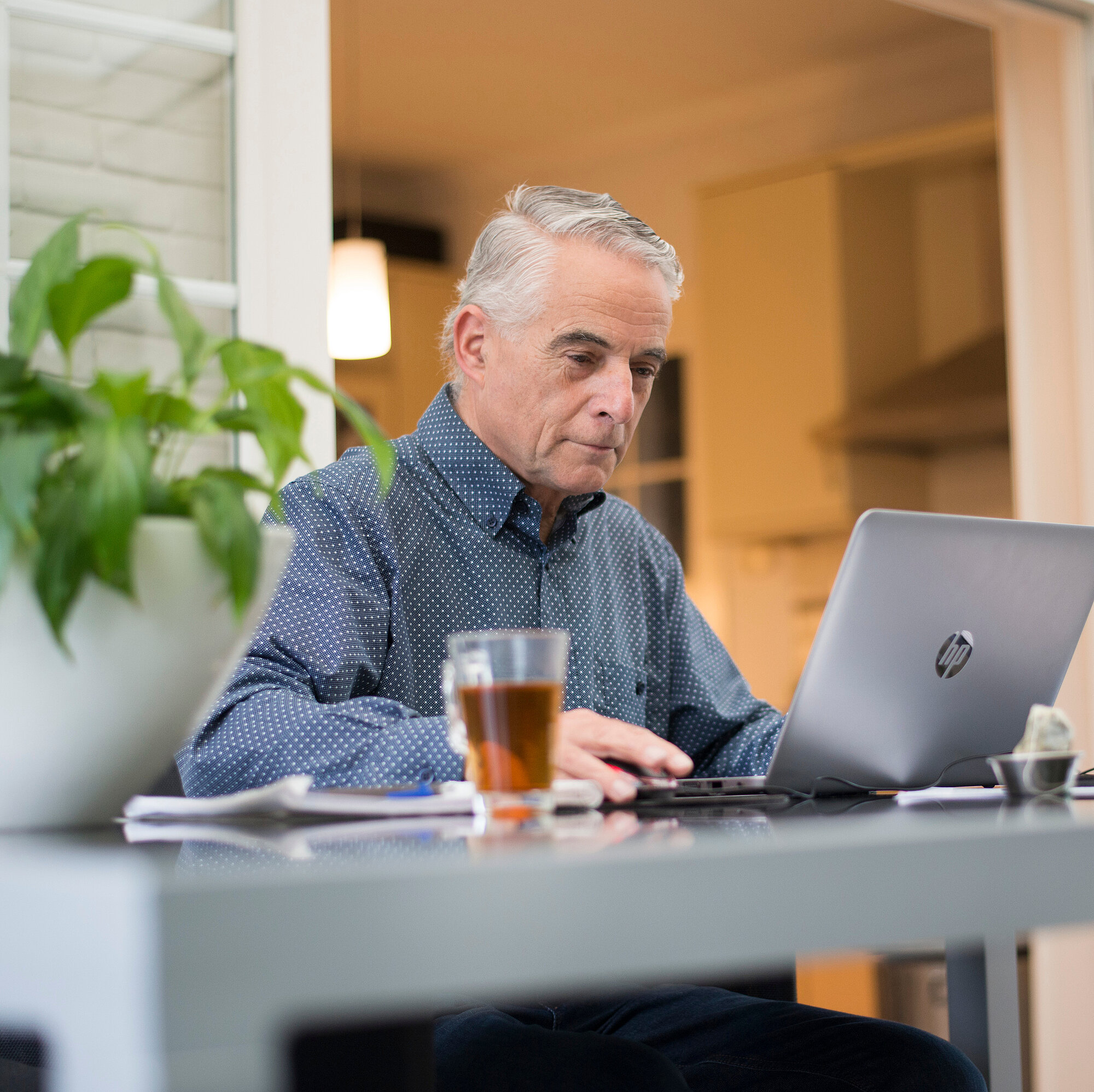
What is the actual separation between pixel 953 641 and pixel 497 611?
672mm

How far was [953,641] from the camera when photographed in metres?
1.10

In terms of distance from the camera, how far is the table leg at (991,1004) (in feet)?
3.73

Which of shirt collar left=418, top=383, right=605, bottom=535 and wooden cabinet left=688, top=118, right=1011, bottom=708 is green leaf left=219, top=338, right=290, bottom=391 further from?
wooden cabinet left=688, top=118, right=1011, bottom=708

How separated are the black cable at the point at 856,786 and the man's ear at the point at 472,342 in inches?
33.1

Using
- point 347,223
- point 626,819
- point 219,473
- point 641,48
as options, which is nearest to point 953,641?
point 626,819

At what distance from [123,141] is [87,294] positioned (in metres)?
1.46

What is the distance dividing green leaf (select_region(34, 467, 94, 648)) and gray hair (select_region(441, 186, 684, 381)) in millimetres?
1159

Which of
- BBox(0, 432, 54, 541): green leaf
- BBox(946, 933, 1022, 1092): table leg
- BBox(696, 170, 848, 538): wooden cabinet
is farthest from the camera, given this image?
BBox(696, 170, 848, 538): wooden cabinet

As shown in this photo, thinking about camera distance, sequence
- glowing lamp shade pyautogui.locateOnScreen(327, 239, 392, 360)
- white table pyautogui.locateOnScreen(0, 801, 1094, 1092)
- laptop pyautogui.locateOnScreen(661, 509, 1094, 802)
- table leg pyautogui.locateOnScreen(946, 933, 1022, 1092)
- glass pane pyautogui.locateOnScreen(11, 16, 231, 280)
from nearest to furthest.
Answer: white table pyautogui.locateOnScreen(0, 801, 1094, 1092)
laptop pyautogui.locateOnScreen(661, 509, 1094, 802)
table leg pyautogui.locateOnScreen(946, 933, 1022, 1092)
glass pane pyautogui.locateOnScreen(11, 16, 231, 280)
glowing lamp shade pyautogui.locateOnScreen(327, 239, 392, 360)

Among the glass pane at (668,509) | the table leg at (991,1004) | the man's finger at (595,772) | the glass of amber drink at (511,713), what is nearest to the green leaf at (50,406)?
the glass of amber drink at (511,713)

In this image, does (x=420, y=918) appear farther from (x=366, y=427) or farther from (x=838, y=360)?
(x=838, y=360)

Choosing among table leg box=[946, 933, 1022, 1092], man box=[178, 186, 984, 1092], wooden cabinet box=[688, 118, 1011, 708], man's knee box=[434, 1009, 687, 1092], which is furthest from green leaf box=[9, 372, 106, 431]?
wooden cabinet box=[688, 118, 1011, 708]

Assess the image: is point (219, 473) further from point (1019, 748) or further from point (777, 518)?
point (777, 518)

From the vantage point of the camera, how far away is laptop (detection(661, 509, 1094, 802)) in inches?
40.3
